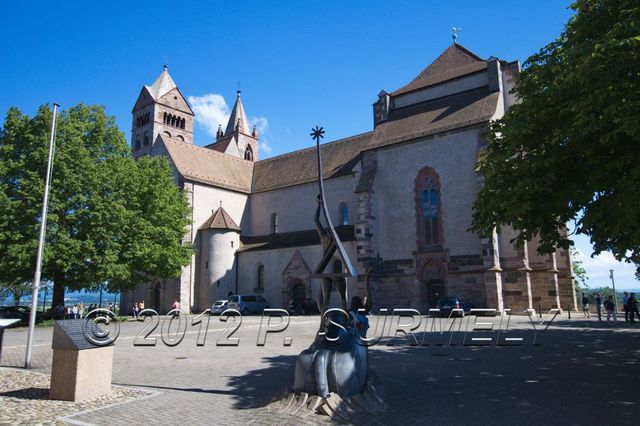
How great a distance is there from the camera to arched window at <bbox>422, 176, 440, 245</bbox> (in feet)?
105

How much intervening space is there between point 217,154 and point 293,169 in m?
8.78

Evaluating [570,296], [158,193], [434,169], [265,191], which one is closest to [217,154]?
[265,191]

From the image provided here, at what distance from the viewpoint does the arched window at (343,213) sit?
39.6 meters

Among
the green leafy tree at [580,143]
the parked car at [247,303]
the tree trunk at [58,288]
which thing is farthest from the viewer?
the parked car at [247,303]

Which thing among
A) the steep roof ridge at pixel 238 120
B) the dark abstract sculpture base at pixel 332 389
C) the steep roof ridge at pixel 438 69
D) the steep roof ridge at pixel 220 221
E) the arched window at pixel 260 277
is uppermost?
the steep roof ridge at pixel 238 120

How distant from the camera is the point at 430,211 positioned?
3262 cm

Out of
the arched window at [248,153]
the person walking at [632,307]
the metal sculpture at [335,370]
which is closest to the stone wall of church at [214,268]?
the arched window at [248,153]

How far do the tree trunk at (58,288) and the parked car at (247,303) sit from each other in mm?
12271

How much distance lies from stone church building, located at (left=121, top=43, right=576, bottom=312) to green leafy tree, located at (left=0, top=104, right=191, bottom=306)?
10.3m

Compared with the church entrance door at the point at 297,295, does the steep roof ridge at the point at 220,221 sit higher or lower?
higher

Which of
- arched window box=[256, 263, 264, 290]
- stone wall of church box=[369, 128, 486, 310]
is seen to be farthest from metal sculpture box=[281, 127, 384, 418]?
arched window box=[256, 263, 264, 290]

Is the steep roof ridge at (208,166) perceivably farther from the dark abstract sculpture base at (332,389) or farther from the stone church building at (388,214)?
the dark abstract sculpture base at (332,389)

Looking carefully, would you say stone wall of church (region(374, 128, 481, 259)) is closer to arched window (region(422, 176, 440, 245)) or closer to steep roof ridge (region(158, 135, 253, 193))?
arched window (region(422, 176, 440, 245))

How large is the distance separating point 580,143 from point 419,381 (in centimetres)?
622
